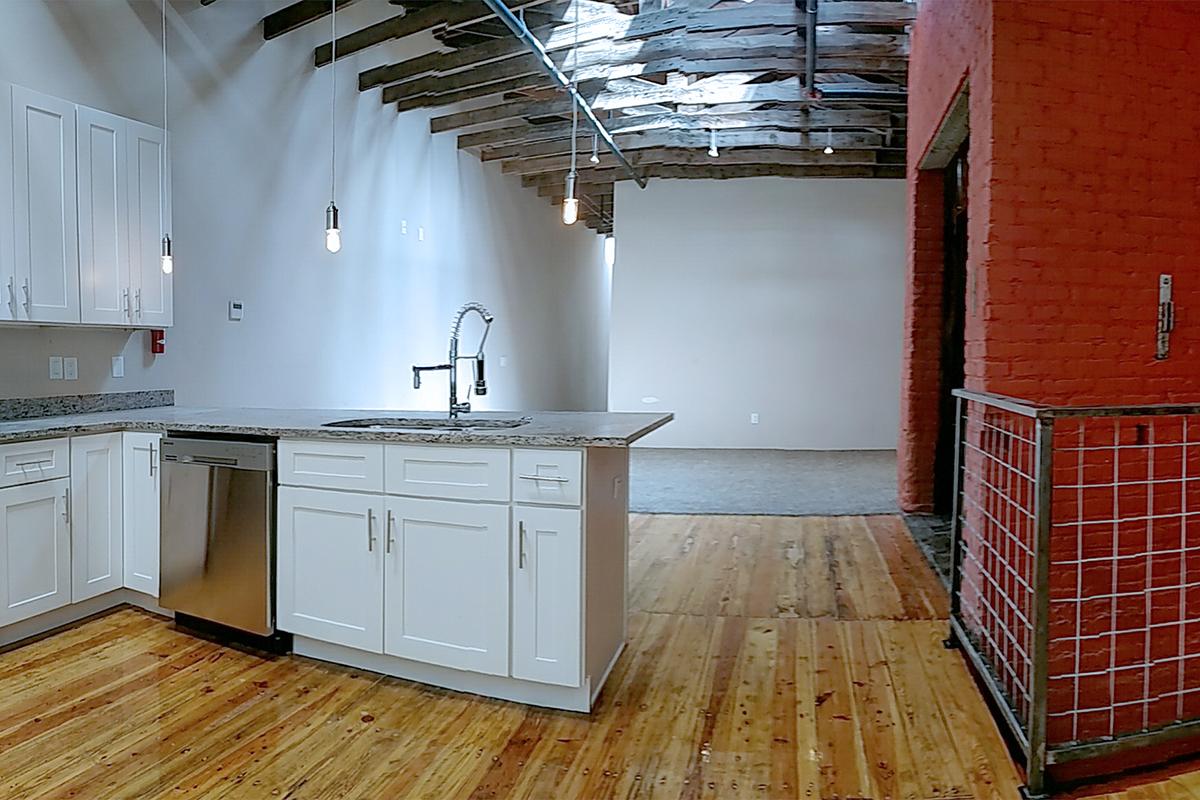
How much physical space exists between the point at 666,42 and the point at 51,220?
158 inches

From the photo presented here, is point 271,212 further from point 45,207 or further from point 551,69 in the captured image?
point 551,69

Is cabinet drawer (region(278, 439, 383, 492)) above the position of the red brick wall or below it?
below

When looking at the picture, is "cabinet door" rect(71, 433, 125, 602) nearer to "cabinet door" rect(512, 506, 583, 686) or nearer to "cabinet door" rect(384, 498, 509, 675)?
"cabinet door" rect(384, 498, 509, 675)

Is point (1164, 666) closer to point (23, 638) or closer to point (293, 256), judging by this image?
point (23, 638)

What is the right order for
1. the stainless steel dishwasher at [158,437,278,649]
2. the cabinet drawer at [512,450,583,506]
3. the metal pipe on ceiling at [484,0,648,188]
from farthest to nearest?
the metal pipe on ceiling at [484,0,648,188], the stainless steel dishwasher at [158,437,278,649], the cabinet drawer at [512,450,583,506]

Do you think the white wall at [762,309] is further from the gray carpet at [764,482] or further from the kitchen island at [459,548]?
the kitchen island at [459,548]

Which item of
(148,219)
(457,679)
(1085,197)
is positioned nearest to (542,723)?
(457,679)

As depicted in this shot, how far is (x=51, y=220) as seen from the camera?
3582 millimetres

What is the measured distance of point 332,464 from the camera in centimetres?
304

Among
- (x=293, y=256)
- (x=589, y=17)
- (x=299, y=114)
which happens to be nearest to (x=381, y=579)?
(x=293, y=256)

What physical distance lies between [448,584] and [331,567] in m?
0.52

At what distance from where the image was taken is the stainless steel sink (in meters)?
3.09

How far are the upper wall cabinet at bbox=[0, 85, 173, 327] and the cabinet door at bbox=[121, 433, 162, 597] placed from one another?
64 centimetres

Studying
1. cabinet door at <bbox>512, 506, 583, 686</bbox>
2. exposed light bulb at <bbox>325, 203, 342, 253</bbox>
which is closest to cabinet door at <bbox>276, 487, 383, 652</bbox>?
cabinet door at <bbox>512, 506, 583, 686</bbox>
